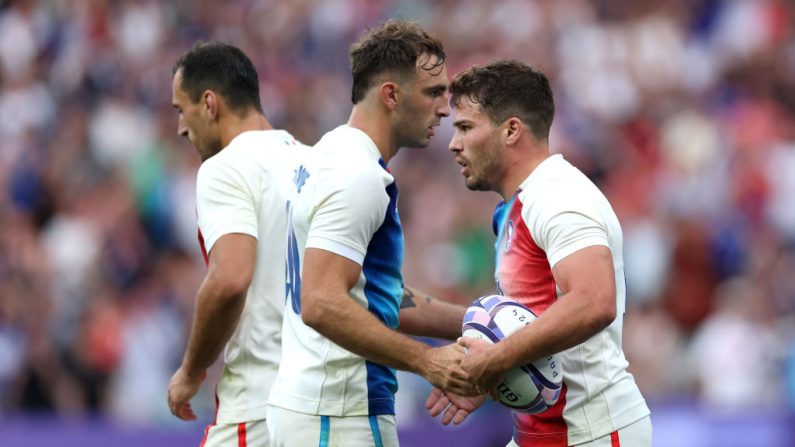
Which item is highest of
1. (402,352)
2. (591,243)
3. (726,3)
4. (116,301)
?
(726,3)

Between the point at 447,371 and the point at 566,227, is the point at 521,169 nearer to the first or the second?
the point at 566,227

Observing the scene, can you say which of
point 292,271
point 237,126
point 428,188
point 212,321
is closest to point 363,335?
point 292,271

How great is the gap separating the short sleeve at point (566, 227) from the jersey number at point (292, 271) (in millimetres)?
1022

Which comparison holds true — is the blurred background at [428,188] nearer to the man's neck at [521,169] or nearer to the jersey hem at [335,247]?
the man's neck at [521,169]

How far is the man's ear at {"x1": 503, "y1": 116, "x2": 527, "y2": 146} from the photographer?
567 centimetres

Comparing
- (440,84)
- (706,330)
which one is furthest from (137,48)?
(440,84)

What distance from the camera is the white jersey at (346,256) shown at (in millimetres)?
5348

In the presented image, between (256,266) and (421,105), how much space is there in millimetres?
1105

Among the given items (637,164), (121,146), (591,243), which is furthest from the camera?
(121,146)

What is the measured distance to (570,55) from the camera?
1496 cm

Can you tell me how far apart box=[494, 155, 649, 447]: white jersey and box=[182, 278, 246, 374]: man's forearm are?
4.01 feet

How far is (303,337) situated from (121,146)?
9.11m

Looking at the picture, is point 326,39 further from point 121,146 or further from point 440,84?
point 440,84

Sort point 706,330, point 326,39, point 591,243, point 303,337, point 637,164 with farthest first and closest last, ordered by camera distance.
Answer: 1. point 326,39
2. point 637,164
3. point 706,330
4. point 303,337
5. point 591,243
